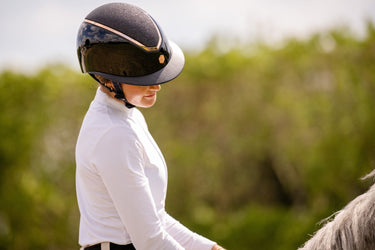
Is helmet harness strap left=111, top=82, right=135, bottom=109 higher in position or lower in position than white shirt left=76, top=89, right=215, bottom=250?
higher

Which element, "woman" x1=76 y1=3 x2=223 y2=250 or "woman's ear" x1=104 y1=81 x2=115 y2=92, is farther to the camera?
"woman's ear" x1=104 y1=81 x2=115 y2=92

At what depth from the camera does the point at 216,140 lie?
11.1 metres

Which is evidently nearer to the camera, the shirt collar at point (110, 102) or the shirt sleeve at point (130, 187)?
the shirt sleeve at point (130, 187)

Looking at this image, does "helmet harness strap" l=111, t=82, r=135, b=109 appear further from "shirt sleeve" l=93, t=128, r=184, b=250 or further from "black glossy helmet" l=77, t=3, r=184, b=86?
"shirt sleeve" l=93, t=128, r=184, b=250

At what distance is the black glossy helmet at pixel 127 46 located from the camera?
2420mm

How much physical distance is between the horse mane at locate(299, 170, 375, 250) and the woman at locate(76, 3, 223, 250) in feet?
2.16

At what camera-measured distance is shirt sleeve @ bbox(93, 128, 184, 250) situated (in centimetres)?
A: 219

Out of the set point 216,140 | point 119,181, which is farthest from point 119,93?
point 216,140

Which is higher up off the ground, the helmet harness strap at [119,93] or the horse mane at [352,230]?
the helmet harness strap at [119,93]

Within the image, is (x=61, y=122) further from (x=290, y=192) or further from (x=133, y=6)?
(x=133, y=6)

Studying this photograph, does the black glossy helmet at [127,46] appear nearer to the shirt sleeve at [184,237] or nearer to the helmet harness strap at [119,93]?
the helmet harness strap at [119,93]

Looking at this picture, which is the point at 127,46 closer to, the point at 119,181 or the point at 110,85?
the point at 110,85

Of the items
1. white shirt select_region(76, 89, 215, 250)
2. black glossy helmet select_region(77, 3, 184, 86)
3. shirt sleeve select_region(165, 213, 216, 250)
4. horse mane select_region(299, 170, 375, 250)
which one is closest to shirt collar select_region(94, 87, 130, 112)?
white shirt select_region(76, 89, 215, 250)

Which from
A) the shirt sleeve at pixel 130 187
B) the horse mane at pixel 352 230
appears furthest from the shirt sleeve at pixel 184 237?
Answer: the horse mane at pixel 352 230
